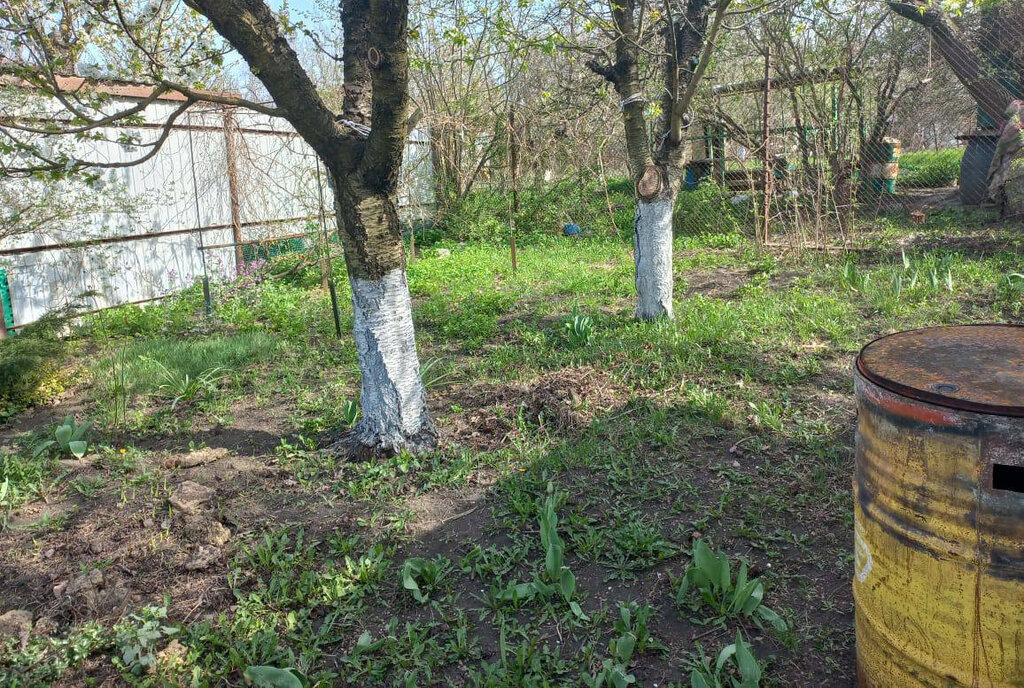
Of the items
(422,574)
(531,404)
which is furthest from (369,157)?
(422,574)

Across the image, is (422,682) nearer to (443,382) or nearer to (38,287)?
(443,382)

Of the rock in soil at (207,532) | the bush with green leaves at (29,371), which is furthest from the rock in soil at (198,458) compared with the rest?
the bush with green leaves at (29,371)

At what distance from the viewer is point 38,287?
786 cm

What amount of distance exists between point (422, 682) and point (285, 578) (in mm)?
876

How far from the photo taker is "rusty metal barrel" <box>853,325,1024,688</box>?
1787 mm

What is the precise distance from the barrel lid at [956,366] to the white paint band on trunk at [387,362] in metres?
2.57

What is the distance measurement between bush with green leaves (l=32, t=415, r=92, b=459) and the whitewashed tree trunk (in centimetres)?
427

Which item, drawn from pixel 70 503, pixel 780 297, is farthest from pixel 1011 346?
pixel 780 297

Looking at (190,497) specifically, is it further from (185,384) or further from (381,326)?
(185,384)

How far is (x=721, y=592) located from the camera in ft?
9.34

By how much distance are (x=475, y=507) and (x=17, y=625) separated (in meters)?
1.96

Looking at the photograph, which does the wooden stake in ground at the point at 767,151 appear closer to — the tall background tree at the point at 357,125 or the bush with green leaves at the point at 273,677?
the tall background tree at the point at 357,125

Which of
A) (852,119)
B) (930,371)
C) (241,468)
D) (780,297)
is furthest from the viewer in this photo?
(852,119)

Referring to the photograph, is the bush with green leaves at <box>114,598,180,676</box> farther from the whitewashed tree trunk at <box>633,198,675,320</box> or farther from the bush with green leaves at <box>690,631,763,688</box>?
the whitewashed tree trunk at <box>633,198,675,320</box>
